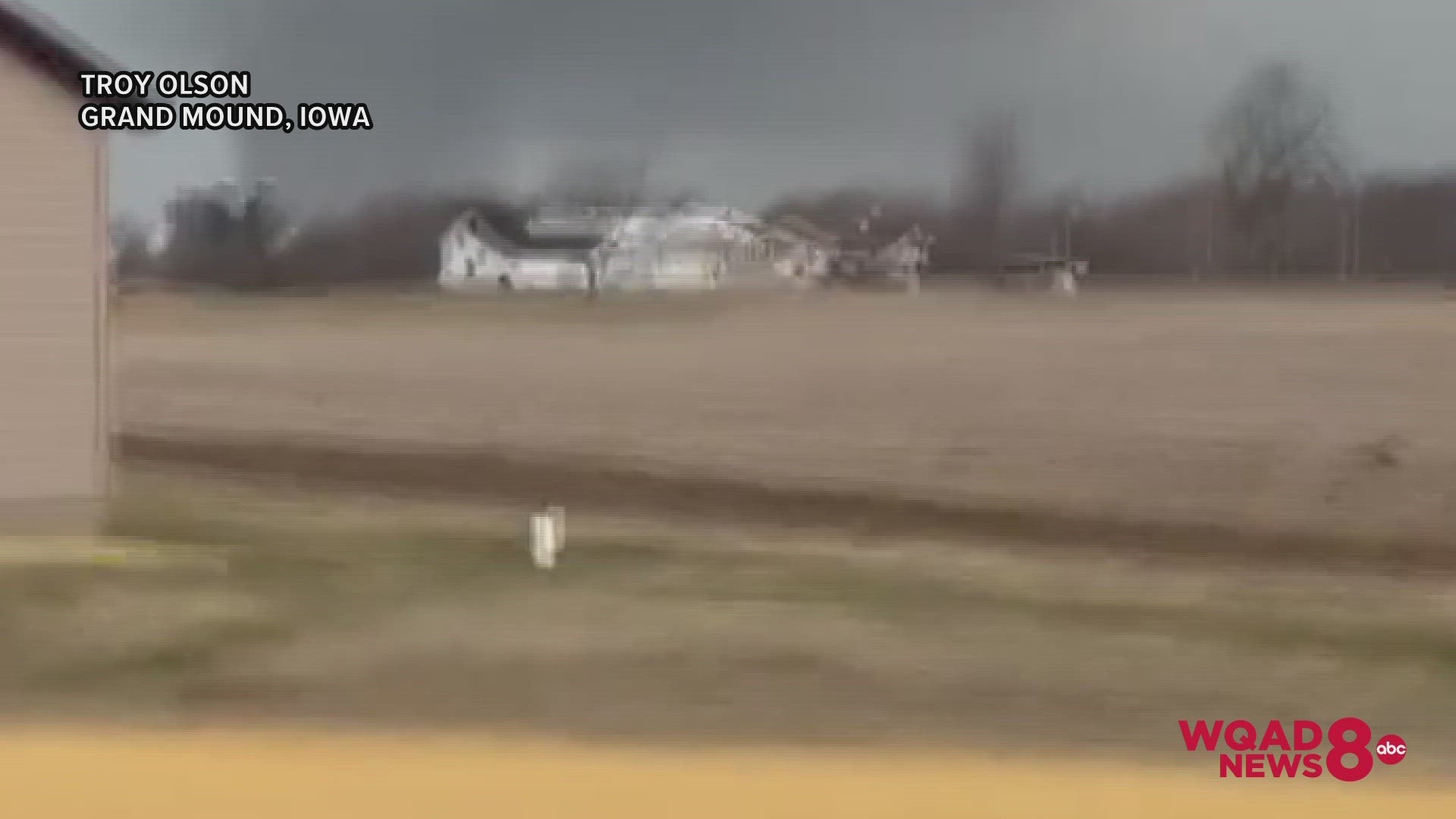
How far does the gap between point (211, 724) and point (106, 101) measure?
161 centimetres

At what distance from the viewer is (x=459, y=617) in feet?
11.8

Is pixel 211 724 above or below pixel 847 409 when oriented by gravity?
below

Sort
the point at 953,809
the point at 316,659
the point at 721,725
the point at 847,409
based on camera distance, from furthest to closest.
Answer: the point at 847,409 < the point at 316,659 < the point at 721,725 < the point at 953,809

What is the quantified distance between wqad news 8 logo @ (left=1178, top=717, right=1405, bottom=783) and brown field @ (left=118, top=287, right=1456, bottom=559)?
0.79m

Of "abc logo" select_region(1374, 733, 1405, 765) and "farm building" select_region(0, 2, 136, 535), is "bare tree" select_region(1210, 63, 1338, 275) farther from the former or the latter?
"farm building" select_region(0, 2, 136, 535)

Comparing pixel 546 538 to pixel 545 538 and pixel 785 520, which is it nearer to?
pixel 545 538

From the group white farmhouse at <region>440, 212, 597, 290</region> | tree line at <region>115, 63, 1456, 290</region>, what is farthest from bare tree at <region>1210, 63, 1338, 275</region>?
white farmhouse at <region>440, 212, 597, 290</region>

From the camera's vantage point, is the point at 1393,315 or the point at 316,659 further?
the point at 1393,315

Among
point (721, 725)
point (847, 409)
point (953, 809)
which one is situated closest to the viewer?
point (953, 809)

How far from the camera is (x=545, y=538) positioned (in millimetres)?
3922

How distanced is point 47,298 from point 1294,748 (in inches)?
119

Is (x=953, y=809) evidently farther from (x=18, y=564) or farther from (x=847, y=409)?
(x=18, y=564)

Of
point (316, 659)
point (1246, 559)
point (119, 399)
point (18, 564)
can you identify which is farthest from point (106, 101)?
point (1246, 559)

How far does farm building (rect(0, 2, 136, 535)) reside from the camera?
151 inches
